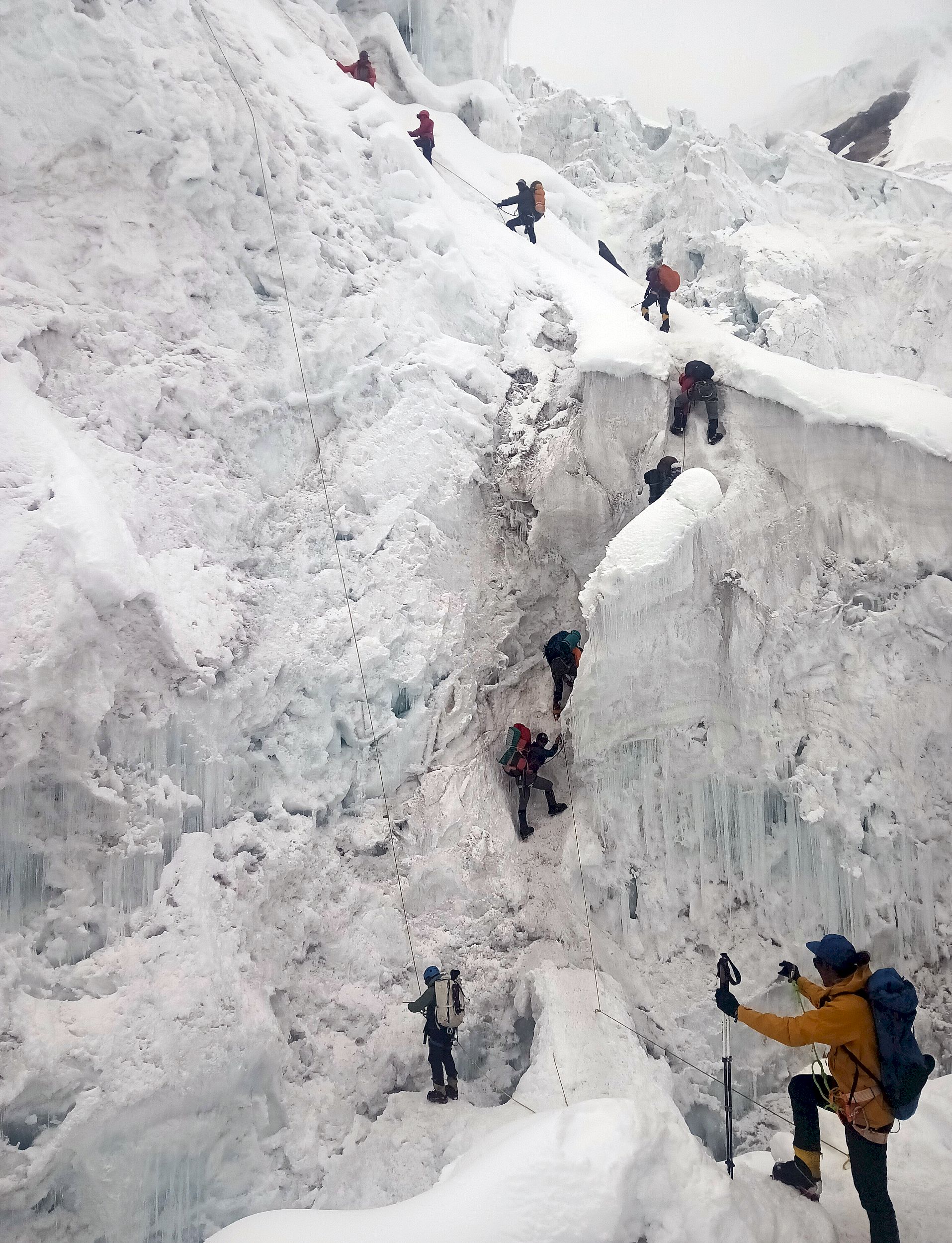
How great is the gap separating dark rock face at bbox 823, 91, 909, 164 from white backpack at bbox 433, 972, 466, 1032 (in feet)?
99.5

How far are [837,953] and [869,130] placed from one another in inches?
1303

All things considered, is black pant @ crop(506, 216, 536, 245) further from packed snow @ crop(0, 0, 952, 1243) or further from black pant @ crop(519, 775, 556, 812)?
black pant @ crop(519, 775, 556, 812)

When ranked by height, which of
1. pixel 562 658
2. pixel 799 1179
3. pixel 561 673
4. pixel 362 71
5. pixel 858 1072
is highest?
pixel 362 71

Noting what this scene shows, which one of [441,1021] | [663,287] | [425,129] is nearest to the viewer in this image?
[441,1021]

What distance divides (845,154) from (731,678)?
93.5ft

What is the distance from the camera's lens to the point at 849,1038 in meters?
3.36

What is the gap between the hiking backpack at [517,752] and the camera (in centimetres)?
708

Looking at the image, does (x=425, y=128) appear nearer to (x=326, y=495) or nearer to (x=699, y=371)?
(x=699, y=371)

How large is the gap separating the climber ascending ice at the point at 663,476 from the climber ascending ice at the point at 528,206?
17.6 feet

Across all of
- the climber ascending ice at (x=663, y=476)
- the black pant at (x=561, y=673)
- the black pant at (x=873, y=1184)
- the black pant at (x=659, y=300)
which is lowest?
the black pant at (x=873, y=1184)

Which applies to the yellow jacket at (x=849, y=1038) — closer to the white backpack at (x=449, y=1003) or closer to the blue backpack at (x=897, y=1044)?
the blue backpack at (x=897, y=1044)

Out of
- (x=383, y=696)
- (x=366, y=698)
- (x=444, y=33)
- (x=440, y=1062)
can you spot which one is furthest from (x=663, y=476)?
(x=444, y=33)

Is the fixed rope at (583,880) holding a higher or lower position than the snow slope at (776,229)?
lower

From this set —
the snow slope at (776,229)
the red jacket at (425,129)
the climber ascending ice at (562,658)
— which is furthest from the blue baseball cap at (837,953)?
the snow slope at (776,229)
